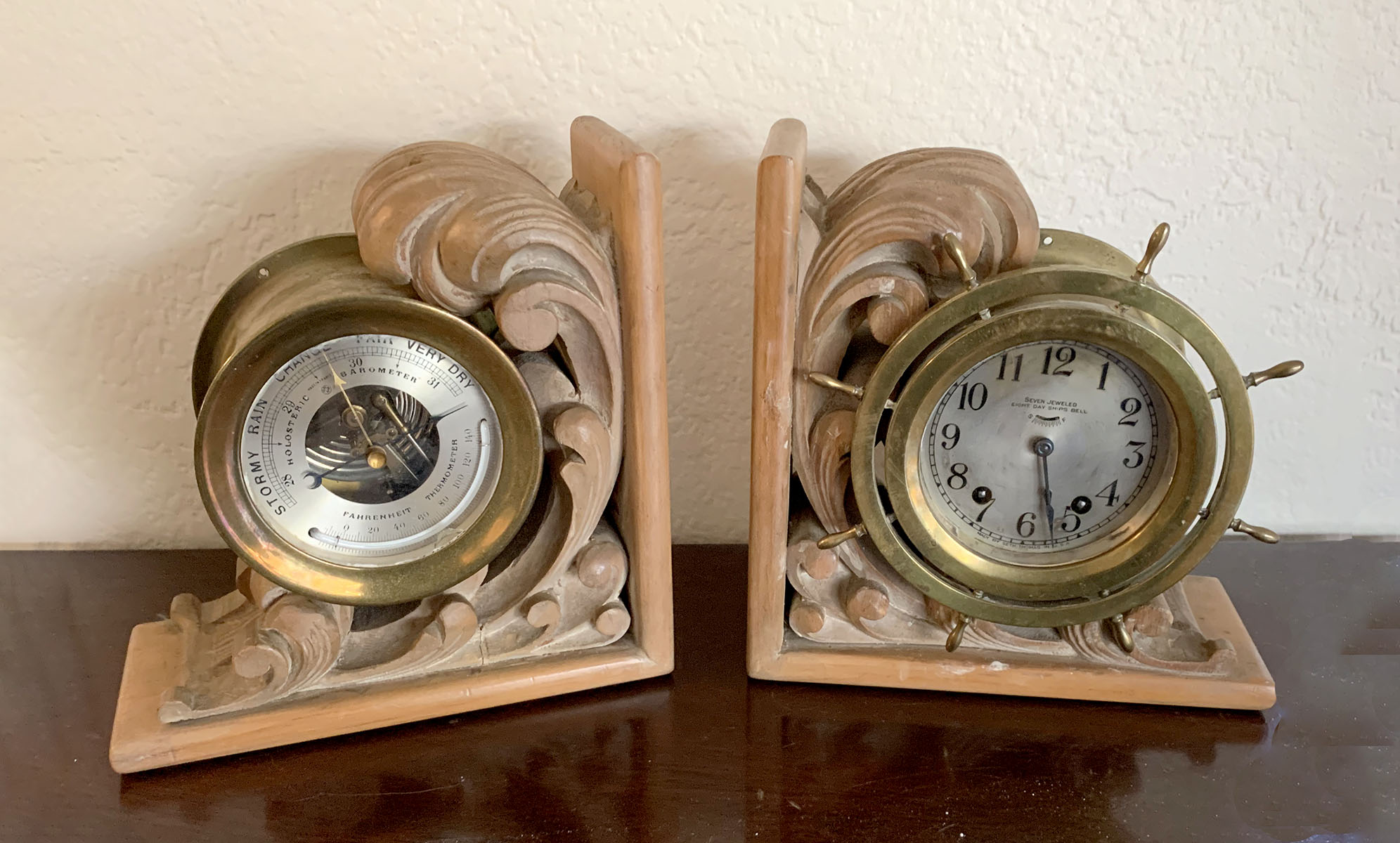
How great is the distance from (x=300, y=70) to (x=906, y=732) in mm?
802

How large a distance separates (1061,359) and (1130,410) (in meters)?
0.08

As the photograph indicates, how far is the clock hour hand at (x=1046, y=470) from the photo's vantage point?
0.91 m

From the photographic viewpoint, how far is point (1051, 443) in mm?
907

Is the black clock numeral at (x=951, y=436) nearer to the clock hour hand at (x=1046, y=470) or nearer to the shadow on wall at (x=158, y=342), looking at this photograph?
the clock hour hand at (x=1046, y=470)

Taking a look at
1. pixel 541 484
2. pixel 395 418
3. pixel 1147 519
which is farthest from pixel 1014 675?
pixel 395 418

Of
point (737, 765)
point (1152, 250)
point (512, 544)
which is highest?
point (1152, 250)

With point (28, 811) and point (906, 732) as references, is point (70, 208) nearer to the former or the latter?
point (28, 811)

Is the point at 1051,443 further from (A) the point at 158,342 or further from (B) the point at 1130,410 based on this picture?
(A) the point at 158,342

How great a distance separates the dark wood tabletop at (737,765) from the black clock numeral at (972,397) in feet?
0.89

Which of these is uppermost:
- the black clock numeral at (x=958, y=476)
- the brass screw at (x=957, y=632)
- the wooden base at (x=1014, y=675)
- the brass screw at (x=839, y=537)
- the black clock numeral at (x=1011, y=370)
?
the black clock numeral at (x=1011, y=370)

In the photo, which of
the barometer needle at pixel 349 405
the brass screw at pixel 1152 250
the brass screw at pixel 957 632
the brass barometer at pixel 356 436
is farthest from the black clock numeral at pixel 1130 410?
the barometer needle at pixel 349 405

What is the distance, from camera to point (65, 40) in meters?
0.95

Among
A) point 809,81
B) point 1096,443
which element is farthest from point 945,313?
point 809,81

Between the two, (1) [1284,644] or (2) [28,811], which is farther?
(1) [1284,644]
